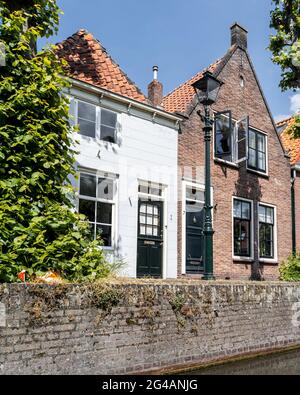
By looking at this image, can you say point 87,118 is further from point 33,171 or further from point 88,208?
point 33,171

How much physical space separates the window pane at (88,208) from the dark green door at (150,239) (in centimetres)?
156

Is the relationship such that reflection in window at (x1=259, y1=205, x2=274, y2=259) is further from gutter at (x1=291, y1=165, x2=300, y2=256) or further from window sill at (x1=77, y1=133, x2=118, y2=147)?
window sill at (x1=77, y1=133, x2=118, y2=147)

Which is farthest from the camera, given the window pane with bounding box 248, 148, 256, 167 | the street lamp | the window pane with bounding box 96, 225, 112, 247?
the window pane with bounding box 248, 148, 256, 167

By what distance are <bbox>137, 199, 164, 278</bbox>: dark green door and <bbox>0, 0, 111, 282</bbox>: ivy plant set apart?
4.48m

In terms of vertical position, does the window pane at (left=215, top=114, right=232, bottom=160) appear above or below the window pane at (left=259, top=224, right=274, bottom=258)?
above

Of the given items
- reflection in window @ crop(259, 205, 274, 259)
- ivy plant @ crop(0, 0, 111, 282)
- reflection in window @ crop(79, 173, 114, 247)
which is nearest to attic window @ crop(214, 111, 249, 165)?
reflection in window @ crop(259, 205, 274, 259)

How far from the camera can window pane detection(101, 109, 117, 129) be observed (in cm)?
1158

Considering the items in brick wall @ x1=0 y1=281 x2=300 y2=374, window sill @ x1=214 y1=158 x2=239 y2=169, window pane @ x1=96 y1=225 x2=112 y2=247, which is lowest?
brick wall @ x1=0 y1=281 x2=300 y2=374

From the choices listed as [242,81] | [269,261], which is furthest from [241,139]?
[269,261]

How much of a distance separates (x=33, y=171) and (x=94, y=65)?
6.80 m

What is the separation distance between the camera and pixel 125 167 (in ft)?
38.7

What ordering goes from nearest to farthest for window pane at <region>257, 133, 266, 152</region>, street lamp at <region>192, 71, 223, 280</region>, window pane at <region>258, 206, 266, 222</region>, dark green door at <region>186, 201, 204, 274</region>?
street lamp at <region>192, 71, 223, 280</region>
dark green door at <region>186, 201, 204, 274</region>
window pane at <region>258, 206, 266, 222</region>
window pane at <region>257, 133, 266, 152</region>

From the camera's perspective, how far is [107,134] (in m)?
11.6
